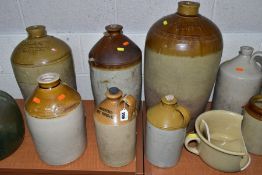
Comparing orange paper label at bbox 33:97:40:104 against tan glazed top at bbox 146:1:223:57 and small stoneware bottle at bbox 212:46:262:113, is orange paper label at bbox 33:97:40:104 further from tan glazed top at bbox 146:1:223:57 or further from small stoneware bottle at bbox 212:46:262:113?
small stoneware bottle at bbox 212:46:262:113

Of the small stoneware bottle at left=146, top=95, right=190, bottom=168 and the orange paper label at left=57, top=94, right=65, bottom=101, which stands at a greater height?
the orange paper label at left=57, top=94, right=65, bottom=101

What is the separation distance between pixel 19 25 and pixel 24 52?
30 centimetres

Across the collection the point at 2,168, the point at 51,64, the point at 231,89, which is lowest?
the point at 2,168

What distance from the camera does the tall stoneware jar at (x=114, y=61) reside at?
3.09ft

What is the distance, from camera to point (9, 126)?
2.98ft

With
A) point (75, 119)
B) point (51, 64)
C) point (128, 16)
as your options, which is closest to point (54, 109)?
point (75, 119)

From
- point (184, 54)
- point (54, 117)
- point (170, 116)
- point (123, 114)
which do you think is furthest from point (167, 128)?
point (54, 117)

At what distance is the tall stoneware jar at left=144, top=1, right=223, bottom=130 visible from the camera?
2.84 ft

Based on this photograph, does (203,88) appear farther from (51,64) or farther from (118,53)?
(51,64)

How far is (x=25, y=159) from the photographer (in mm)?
964

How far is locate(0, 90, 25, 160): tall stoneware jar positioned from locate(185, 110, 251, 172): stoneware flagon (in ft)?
2.08

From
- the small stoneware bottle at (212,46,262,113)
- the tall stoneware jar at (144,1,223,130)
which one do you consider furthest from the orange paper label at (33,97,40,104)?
the small stoneware bottle at (212,46,262,113)

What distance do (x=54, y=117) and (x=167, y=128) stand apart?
0.36m

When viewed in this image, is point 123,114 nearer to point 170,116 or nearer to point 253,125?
point 170,116
